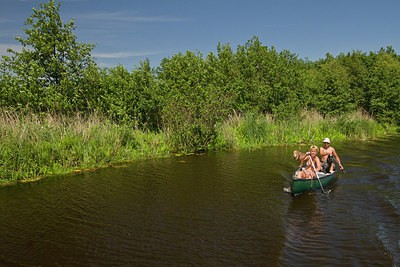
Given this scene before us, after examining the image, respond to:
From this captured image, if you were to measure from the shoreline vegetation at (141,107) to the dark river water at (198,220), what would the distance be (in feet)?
5.61

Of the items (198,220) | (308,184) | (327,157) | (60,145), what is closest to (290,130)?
(327,157)

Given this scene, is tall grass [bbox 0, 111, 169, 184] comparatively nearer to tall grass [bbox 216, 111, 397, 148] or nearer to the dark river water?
the dark river water

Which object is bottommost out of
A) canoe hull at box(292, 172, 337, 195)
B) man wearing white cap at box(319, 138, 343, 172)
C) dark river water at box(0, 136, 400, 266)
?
dark river water at box(0, 136, 400, 266)

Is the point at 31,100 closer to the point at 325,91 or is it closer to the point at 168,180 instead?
the point at 168,180

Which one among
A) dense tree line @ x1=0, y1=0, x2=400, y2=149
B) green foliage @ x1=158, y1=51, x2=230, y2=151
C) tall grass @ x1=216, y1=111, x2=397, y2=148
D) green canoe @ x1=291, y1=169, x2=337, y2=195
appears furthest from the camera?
tall grass @ x1=216, y1=111, x2=397, y2=148

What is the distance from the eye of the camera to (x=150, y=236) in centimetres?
664

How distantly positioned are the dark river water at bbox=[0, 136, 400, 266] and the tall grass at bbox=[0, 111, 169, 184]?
1.00m

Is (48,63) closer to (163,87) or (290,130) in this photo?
(163,87)

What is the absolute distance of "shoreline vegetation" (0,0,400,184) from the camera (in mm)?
12188

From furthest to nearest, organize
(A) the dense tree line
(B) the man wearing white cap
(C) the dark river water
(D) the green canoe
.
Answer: (A) the dense tree line, (B) the man wearing white cap, (D) the green canoe, (C) the dark river water

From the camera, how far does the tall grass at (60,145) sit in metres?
10.9

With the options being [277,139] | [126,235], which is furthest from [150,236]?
[277,139]

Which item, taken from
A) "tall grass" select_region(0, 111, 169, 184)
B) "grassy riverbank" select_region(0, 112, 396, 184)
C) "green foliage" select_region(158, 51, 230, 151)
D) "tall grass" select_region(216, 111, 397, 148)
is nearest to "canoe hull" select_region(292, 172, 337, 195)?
"green foliage" select_region(158, 51, 230, 151)

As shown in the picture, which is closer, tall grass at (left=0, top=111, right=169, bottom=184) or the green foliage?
tall grass at (left=0, top=111, right=169, bottom=184)
